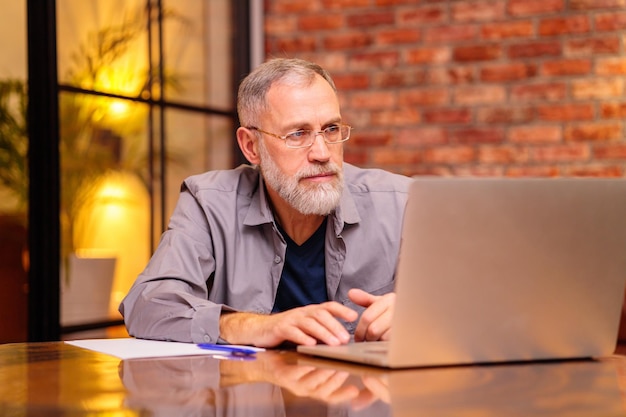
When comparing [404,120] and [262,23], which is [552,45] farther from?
[262,23]

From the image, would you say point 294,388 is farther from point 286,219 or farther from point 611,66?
point 611,66

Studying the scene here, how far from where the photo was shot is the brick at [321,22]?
4109 millimetres

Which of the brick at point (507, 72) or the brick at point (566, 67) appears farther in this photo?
the brick at point (507, 72)

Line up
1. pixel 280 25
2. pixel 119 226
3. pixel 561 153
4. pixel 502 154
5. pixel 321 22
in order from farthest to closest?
pixel 280 25 → pixel 321 22 → pixel 502 154 → pixel 561 153 → pixel 119 226

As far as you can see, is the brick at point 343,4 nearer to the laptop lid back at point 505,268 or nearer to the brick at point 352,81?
the brick at point 352,81

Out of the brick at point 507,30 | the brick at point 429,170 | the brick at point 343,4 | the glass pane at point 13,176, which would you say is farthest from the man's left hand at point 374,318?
the brick at point 343,4

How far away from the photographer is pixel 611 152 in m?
3.64

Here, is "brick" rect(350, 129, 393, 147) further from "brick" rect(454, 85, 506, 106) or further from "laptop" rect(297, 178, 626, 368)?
"laptop" rect(297, 178, 626, 368)

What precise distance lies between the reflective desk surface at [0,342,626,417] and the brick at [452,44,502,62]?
2524mm

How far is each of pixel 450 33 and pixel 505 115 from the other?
0.42 m

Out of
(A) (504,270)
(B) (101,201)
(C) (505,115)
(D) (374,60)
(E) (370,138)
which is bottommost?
(B) (101,201)

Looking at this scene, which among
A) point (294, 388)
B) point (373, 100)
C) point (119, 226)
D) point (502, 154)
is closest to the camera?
point (294, 388)

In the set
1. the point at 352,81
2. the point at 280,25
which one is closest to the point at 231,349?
the point at 352,81

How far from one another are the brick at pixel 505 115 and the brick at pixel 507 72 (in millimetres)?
123
